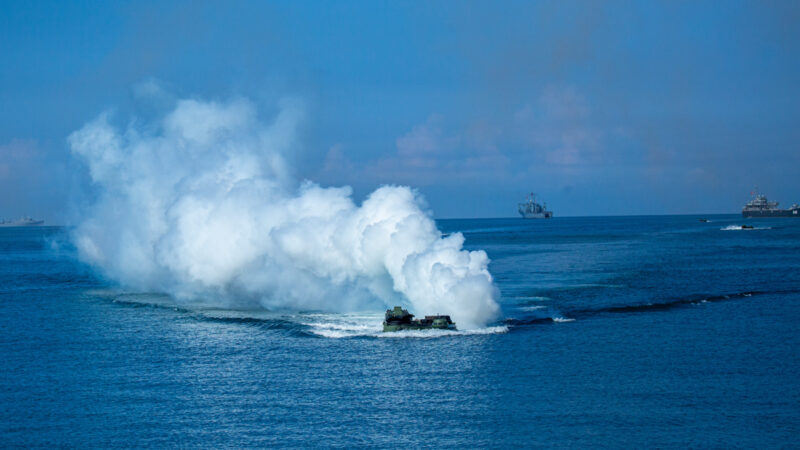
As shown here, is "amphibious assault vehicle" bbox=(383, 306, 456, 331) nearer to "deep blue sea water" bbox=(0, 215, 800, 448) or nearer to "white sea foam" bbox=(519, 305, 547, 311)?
"deep blue sea water" bbox=(0, 215, 800, 448)

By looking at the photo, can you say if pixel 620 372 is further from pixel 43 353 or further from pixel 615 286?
pixel 615 286

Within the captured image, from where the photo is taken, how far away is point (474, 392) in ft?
147

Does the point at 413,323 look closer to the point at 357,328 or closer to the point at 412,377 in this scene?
the point at 357,328

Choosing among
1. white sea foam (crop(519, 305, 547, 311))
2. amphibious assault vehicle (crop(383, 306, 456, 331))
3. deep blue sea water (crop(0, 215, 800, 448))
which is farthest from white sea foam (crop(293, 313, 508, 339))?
white sea foam (crop(519, 305, 547, 311))

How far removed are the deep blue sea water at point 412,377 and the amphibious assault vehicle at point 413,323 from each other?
5.60ft

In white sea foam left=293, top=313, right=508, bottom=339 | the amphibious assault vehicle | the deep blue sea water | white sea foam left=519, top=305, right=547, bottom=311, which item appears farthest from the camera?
white sea foam left=519, top=305, right=547, bottom=311

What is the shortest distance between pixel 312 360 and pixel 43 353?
70.9 ft

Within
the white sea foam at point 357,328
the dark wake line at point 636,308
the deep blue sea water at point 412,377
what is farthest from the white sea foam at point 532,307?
the white sea foam at point 357,328

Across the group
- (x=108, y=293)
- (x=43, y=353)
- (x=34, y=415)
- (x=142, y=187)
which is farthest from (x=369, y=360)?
(x=142, y=187)

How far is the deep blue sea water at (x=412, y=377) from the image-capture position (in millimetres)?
37906

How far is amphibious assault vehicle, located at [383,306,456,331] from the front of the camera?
64.1m

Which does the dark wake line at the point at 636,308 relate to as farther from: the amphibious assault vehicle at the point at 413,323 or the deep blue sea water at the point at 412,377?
the amphibious assault vehicle at the point at 413,323

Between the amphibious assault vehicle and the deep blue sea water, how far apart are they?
171 cm

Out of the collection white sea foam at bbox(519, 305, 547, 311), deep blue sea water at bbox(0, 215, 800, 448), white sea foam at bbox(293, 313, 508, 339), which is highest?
white sea foam at bbox(519, 305, 547, 311)
